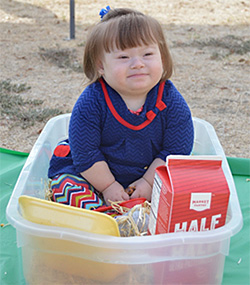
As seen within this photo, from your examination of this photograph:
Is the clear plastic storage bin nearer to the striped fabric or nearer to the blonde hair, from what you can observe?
the striped fabric

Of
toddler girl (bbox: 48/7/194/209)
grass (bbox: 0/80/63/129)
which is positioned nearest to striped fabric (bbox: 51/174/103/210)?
toddler girl (bbox: 48/7/194/209)

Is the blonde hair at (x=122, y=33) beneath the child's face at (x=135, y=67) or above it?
above

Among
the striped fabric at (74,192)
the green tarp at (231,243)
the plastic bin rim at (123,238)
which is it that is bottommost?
the green tarp at (231,243)

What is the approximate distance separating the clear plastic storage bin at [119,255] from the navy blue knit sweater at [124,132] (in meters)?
0.35


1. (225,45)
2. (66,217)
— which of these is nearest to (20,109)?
(66,217)

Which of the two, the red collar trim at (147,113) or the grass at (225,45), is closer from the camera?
the red collar trim at (147,113)

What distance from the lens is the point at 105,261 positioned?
105cm

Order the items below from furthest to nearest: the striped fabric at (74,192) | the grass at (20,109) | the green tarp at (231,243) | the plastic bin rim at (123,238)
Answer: the grass at (20,109) → the striped fabric at (74,192) → the green tarp at (231,243) → the plastic bin rim at (123,238)

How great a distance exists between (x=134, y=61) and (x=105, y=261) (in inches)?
22.4

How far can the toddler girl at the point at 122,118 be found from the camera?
1320 millimetres

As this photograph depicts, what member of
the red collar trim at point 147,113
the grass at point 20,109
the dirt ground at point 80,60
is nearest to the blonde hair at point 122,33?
the red collar trim at point 147,113

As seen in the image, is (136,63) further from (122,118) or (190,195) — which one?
(190,195)

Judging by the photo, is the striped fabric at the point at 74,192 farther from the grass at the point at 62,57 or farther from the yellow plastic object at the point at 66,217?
the grass at the point at 62,57

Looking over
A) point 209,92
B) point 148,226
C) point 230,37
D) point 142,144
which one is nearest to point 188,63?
point 209,92
